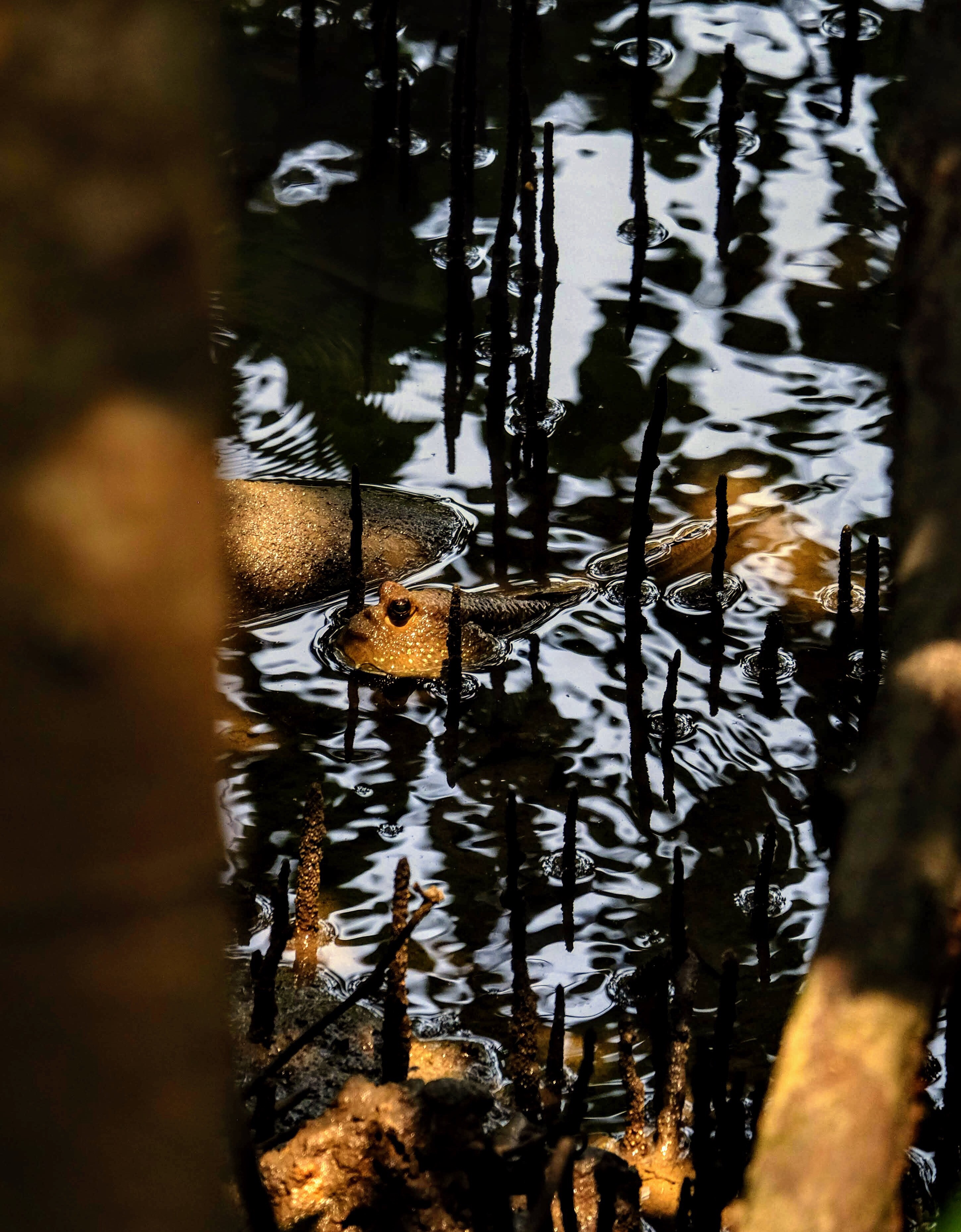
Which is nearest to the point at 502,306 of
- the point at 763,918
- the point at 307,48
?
the point at 307,48

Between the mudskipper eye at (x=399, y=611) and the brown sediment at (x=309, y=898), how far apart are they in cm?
115

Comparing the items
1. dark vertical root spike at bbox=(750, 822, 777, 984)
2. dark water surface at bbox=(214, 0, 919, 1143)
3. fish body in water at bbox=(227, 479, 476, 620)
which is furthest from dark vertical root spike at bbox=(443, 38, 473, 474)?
dark vertical root spike at bbox=(750, 822, 777, 984)

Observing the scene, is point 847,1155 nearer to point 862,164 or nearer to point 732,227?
point 732,227

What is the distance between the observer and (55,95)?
Answer: 969mm

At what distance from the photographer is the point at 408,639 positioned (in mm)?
4648

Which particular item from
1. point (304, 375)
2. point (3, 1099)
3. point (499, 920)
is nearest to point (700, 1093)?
point (499, 920)

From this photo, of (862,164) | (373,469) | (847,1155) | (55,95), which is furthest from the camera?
(862,164)

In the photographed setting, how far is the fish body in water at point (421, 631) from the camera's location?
4637 millimetres

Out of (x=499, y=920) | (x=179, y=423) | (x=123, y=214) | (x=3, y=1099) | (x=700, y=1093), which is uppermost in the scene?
(x=123, y=214)

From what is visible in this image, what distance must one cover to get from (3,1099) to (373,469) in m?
4.54

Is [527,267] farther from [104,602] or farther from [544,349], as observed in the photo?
[104,602]

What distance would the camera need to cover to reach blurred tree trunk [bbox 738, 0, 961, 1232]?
4.32 feet

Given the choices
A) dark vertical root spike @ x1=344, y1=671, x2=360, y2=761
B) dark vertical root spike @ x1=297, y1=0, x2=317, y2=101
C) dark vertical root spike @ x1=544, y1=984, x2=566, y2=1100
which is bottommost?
dark vertical root spike @ x1=344, y1=671, x2=360, y2=761

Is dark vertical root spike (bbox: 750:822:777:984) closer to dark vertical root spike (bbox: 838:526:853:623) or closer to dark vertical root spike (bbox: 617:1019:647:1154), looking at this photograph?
dark vertical root spike (bbox: 617:1019:647:1154)
